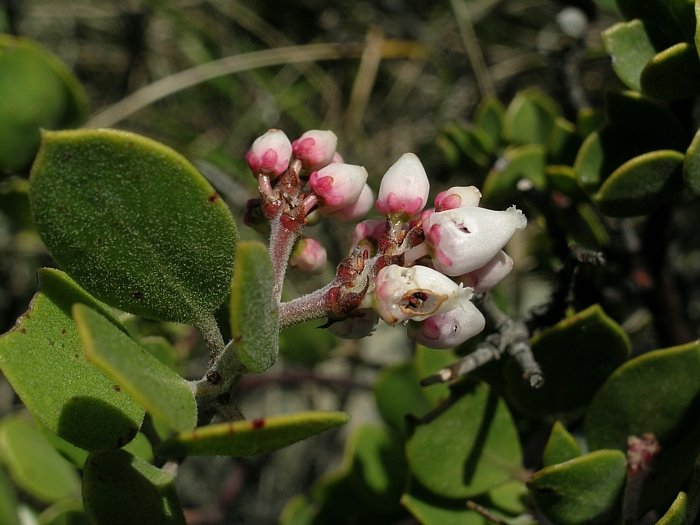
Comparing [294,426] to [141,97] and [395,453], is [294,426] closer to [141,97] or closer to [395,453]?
[395,453]

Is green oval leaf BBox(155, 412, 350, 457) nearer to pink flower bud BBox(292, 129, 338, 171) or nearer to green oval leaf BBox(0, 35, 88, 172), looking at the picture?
pink flower bud BBox(292, 129, 338, 171)

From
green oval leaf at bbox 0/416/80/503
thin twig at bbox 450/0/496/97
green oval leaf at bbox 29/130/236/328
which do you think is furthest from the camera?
thin twig at bbox 450/0/496/97

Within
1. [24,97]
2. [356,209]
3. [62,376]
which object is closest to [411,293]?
[356,209]

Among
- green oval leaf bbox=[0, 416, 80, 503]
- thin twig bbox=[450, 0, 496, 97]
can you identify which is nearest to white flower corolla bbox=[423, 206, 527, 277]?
green oval leaf bbox=[0, 416, 80, 503]

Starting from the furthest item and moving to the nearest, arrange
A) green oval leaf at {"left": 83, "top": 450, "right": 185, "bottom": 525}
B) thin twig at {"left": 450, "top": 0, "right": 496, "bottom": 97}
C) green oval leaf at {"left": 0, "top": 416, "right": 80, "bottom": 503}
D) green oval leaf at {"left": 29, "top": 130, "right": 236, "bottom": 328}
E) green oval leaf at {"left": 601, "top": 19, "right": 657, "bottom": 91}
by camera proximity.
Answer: thin twig at {"left": 450, "top": 0, "right": 496, "bottom": 97}
green oval leaf at {"left": 0, "top": 416, "right": 80, "bottom": 503}
green oval leaf at {"left": 601, "top": 19, "right": 657, "bottom": 91}
green oval leaf at {"left": 83, "top": 450, "right": 185, "bottom": 525}
green oval leaf at {"left": 29, "top": 130, "right": 236, "bottom": 328}

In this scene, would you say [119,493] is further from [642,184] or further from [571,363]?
[642,184]

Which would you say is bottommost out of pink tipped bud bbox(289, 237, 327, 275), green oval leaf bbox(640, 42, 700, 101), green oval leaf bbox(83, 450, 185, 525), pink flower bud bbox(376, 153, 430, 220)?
green oval leaf bbox(83, 450, 185, 525)

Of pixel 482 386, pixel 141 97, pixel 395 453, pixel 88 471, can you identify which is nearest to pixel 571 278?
pixel 482 386
